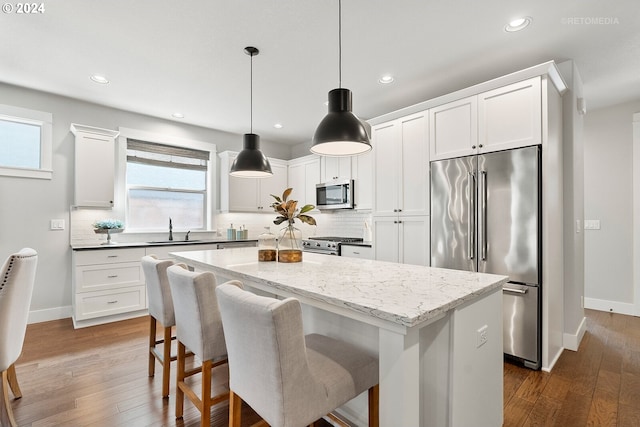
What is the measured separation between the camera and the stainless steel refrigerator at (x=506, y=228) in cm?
248

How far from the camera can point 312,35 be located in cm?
252

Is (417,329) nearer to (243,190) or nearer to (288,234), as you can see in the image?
(288,234)

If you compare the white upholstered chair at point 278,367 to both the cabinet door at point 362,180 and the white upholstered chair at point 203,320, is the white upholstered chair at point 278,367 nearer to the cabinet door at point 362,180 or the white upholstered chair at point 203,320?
the white upholstered chair at point 203,320

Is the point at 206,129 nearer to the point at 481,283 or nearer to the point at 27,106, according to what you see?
the point at 27,106

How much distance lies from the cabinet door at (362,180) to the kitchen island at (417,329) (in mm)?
2635

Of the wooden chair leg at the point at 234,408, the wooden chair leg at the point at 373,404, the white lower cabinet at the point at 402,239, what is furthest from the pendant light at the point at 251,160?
the wooden chair leg at the point at 373,404

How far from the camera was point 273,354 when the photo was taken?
1.01m

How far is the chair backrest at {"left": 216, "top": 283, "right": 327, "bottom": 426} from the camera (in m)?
1.00

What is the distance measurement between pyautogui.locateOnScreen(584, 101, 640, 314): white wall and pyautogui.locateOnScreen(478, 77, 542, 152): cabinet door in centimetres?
250

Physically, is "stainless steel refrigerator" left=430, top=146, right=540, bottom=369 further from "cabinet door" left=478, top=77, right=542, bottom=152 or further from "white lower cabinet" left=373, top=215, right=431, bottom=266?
"white lower cabinet" left=373, top=215, right=431, bottom=266

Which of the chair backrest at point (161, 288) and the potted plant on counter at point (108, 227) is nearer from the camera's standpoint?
the chair backrest at point (161, 288)

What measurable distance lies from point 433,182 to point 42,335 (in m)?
4.39

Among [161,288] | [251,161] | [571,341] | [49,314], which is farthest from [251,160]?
[571,341]

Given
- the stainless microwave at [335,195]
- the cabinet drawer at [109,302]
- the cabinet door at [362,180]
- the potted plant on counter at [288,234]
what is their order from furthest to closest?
the stainless microwave at [335,195]
the cabinet door at [362,180]
the cabinet drawer at [109,302]
the potted plant on counter at [288,234]
